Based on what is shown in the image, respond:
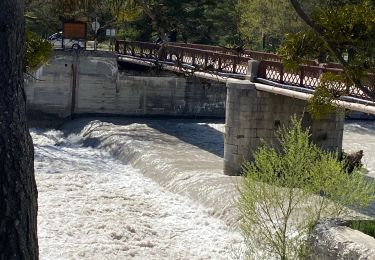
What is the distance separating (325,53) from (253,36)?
120 feet

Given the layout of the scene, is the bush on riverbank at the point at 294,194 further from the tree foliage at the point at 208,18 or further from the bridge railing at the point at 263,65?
the tree foliage at the point at 208,18

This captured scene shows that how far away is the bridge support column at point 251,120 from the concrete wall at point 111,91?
1293cm

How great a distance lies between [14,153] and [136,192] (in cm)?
1868

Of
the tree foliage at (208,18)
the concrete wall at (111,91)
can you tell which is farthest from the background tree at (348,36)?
the concrete wall at (111,91)

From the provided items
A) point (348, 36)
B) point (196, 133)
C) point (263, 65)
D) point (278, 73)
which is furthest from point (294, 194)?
point (196, 133)

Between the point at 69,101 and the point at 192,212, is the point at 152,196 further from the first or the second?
the point at 69,101

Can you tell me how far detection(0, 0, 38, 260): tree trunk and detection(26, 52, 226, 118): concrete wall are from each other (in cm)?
3346

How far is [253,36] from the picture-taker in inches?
1870

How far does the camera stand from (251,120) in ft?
80.5

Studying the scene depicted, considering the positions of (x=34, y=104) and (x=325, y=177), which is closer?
(x=325, y=177)

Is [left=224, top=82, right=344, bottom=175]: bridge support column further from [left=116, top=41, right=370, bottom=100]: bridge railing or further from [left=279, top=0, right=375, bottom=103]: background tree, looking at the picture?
[left=279, top=0, right=375, bottom=103]: background tree

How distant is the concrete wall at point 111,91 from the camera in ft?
124

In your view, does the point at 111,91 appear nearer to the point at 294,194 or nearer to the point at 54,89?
the point at 54,89

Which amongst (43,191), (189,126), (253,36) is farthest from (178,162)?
(253,36)
